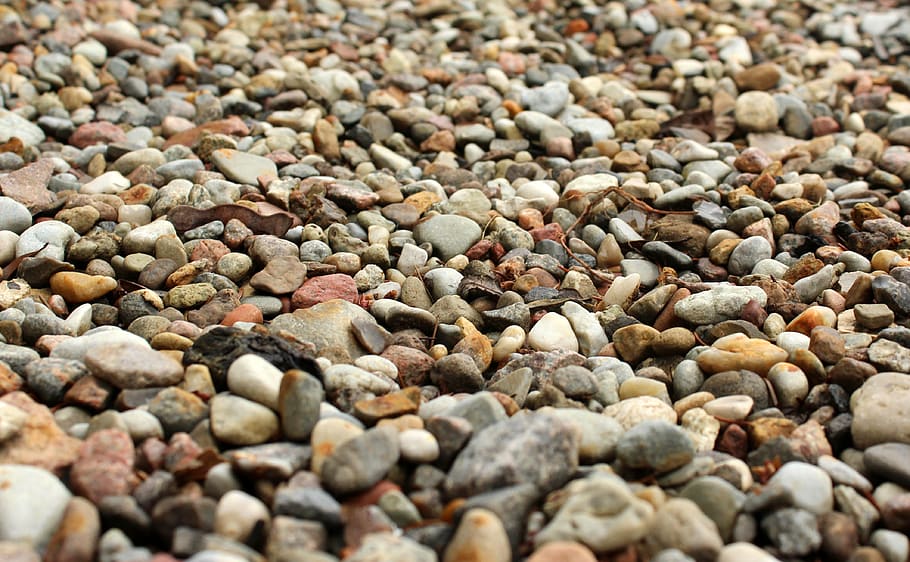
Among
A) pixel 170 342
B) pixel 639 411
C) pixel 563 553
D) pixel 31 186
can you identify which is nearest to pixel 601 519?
pixel 563 553

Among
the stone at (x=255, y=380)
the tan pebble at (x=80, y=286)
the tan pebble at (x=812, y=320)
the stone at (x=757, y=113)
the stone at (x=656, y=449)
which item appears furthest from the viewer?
the stone at (x=757, y=113)

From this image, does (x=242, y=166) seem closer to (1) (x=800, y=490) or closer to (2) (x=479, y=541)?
(2) (x=479, y=541)

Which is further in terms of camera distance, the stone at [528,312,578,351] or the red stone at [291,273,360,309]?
the red stone at [291,273,360,309]

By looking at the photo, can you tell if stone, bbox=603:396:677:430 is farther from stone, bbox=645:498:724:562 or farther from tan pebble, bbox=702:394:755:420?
stone, bbox=645:498:724:562

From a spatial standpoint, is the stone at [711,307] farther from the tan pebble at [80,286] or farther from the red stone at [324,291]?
the tan pebble at [80,286]

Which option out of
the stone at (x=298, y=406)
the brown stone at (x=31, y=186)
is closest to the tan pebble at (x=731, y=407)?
the stone at (x=298, y=406)

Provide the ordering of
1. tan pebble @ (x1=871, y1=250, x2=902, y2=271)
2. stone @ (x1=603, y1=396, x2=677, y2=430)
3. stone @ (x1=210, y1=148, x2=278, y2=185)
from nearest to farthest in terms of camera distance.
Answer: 1. stone @ (x1=603, y1=396, x2=677, y2=430)
2. tan pebble @ (x1=871, y1=250, x2=902, y2=271)
3. stone @ (x1=210, y1=148, x2=278, y2=185)

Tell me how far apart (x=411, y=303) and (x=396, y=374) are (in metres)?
0.49

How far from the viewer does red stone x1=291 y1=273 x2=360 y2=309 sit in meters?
2.67

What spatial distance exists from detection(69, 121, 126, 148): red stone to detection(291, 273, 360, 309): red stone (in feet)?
5.04

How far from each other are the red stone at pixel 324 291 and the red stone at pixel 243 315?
0.16 meters

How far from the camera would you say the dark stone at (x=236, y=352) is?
2.08 meters

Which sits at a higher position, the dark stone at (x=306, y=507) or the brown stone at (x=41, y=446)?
the dark stone at (x=306, y=507)

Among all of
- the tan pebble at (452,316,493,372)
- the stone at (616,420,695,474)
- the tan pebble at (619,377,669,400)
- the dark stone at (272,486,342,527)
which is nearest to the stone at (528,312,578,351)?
the tan pebble at (452,316,493,372)
